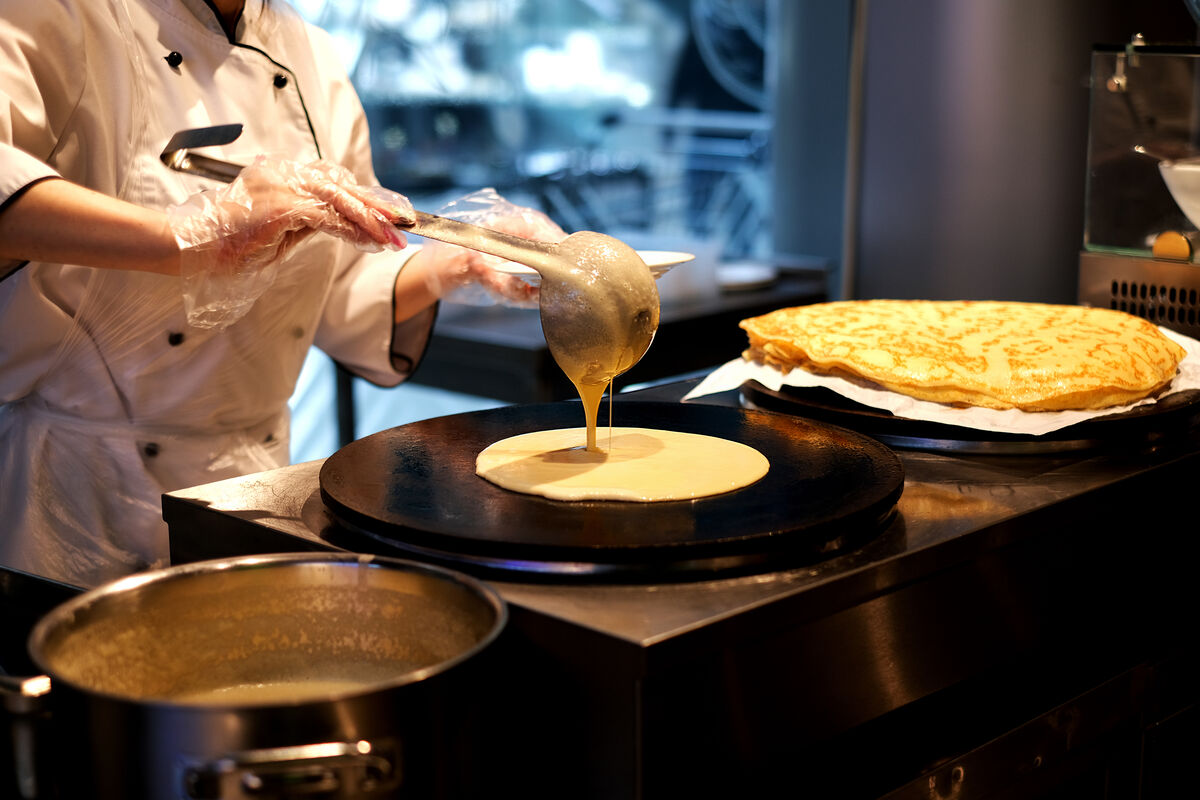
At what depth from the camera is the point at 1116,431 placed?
1525mm

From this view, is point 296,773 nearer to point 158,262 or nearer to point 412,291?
point 158,262

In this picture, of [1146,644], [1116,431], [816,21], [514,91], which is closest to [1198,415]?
[1116,431]

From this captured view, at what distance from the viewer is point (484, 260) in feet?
5.86

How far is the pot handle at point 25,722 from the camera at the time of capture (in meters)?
0.85

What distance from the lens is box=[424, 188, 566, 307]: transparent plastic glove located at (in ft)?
5.77

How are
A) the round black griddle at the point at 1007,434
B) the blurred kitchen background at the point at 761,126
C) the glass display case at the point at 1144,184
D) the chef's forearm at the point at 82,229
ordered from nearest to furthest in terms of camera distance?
the chef's forearm at the point at 82,229, the round black griddle at the point at 1007,434, the glass display case at the point at 1144,184, the blurred kitchen background at the point at 761,126

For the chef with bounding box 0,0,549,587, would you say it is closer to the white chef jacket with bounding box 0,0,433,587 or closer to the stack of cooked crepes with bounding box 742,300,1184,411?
the white chef jacket with bounding box 0,0,433,587

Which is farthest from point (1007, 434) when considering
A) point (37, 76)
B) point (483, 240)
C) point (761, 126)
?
point (761, 126)

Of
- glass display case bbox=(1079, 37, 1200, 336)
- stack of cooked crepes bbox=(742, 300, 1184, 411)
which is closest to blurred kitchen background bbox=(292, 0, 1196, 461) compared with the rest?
glass display case bbox=(1079, 37, 1200, 336)

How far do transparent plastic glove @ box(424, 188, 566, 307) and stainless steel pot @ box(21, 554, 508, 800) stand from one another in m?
0.77

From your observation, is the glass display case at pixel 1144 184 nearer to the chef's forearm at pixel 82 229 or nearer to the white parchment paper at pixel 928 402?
the white parchment paper at pixel 928 402

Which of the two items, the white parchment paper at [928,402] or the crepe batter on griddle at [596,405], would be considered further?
the white parchment paper at [928,402]

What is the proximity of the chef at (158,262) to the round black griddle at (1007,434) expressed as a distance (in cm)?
55

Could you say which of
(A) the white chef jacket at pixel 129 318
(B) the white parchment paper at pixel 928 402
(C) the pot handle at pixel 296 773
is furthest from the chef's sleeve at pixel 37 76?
(B) the white parchment paper at pixel 928 402
